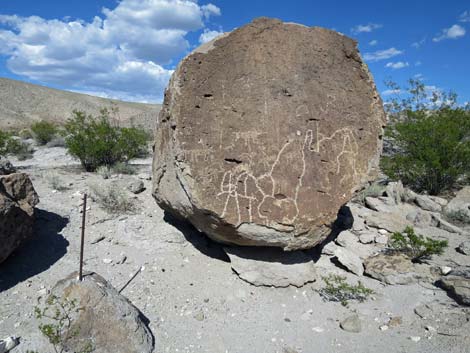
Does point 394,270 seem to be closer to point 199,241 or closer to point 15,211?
point 199,241

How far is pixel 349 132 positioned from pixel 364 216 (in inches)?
69.9

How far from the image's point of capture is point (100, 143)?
742 centimetres

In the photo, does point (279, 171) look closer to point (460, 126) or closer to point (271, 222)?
point (271, 222)

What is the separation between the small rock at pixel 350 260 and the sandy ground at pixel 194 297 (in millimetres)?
89

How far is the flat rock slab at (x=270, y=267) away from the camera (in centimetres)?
400

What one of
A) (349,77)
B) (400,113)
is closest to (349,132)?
(349,77)

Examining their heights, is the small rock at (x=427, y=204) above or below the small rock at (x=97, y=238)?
above

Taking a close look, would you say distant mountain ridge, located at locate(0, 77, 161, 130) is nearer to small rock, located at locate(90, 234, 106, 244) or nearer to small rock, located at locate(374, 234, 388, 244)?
small rock, located at locate(90, 234, 106, 244)

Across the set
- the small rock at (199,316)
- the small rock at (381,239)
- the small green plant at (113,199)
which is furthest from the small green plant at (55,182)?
the small rock at (381,239)

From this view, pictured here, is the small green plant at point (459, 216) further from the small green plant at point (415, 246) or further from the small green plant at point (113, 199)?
the small green plant at point (113, 199)

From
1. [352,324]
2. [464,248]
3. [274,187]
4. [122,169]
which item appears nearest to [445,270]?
[464,248]

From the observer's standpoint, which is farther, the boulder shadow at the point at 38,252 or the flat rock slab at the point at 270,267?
the flat rock slab at the point at 270,267

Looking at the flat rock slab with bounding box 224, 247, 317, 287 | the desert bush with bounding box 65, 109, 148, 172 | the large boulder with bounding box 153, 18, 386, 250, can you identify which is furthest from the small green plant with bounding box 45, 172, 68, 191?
the flat rock slab with bounding box 224, 247, 317, 287

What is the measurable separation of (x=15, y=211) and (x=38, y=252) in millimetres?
587
